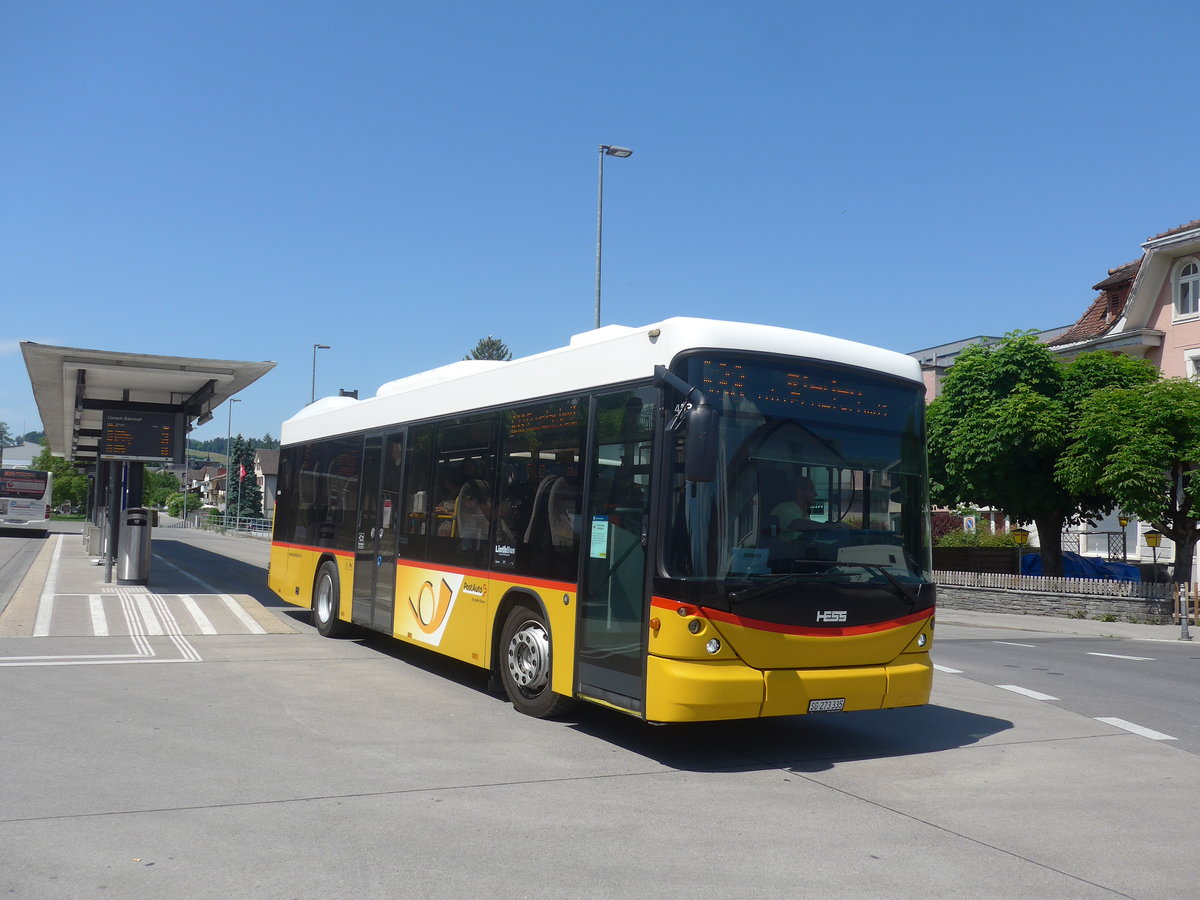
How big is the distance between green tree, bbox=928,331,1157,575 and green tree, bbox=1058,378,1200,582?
1802 mm

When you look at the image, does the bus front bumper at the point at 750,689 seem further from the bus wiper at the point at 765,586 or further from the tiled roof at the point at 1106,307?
the tiled roof at the point at 1106,307

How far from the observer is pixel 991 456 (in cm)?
2836

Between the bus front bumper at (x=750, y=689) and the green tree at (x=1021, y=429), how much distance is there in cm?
2121

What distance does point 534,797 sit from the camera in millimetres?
6480

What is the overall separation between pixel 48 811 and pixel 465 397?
572cm

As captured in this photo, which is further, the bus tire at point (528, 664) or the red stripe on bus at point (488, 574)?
the bus tire at point (528, 664)

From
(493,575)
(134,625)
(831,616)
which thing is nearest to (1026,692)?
(831,616)

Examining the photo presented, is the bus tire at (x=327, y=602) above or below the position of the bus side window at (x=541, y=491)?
below

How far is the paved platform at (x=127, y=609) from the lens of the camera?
1438cm

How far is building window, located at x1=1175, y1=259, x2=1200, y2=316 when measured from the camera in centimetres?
3372

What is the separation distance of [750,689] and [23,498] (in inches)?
2152

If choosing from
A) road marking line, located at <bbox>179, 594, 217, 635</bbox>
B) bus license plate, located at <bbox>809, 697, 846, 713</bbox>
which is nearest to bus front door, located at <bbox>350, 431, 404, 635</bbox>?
road marking line, located at <bbox>179, 594, 217, 635</bbox>

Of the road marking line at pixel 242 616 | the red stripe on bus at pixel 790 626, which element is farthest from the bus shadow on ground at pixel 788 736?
the road marking line at pixel 242 616

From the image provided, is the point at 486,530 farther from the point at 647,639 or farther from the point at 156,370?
the point at 156,370
